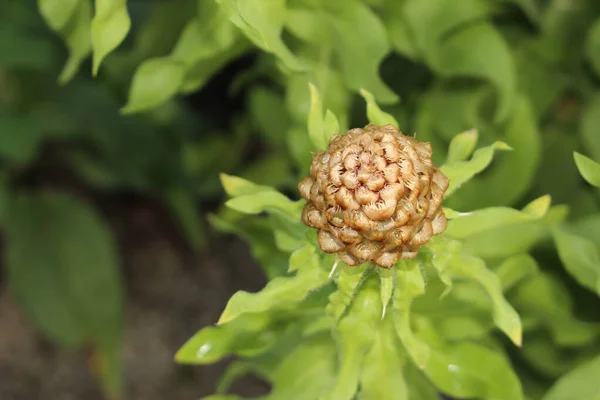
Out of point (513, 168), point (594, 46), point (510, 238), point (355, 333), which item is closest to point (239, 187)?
point (355, 333)

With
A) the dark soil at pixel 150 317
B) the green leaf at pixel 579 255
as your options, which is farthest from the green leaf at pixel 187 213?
the green leaf at pixel 579 255

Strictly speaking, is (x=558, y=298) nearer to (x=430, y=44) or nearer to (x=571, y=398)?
(x=571, y=398)

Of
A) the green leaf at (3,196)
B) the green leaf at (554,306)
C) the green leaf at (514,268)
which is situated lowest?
the green leaf at (3,196)

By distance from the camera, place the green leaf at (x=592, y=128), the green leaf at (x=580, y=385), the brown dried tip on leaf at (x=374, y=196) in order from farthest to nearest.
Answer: the green leaf at (x=592, y=128) → the green leaf at (x=580, y=385) → the brown dried tip on leaf at (x=374, y=196)

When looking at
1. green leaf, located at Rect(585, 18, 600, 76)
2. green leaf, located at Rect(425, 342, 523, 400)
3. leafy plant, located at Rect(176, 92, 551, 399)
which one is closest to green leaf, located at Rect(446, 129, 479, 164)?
leafy plant, located at Rect(176, 92, 551, 399)

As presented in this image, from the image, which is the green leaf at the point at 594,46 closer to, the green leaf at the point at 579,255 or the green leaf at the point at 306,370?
the green leaf at the point at 579,255

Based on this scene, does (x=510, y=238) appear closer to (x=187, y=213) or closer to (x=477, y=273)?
(x=477, y=273)

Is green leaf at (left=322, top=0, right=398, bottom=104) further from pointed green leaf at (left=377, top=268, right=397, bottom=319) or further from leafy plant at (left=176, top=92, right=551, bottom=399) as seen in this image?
pointed green leaf at (left=377, top=268, right=397, bottom=319)
